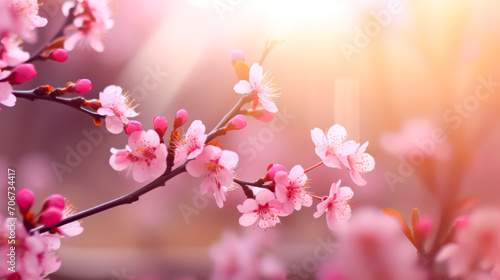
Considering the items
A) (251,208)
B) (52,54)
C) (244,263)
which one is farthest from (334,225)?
(244,263)

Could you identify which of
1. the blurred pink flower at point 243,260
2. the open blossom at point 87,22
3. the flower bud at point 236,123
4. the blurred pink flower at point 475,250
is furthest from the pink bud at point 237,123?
the blurred pink flower at point 243,260

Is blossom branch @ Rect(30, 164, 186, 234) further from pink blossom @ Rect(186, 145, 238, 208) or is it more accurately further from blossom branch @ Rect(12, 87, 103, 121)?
blossom branch @ Rect(12, 87, 103, 121)

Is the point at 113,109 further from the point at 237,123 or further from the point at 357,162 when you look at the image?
the point at 357,162

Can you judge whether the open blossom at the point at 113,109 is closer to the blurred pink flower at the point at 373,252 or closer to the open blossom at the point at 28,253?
the open blossom at the point at 28,253

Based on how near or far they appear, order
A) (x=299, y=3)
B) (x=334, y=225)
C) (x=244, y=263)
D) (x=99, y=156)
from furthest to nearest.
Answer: (x=99, y=156)
(x=299, y=3)
(x=244, y=263)
(x=334, y=225)

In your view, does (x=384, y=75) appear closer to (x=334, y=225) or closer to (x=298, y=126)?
(x=298, y=126)

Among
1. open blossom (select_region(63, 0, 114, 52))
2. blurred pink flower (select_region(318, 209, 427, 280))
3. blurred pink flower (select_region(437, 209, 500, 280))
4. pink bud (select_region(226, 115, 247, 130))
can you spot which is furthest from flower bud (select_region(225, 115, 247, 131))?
blurred pink flower (select_region(318, 209, 427, 280))
